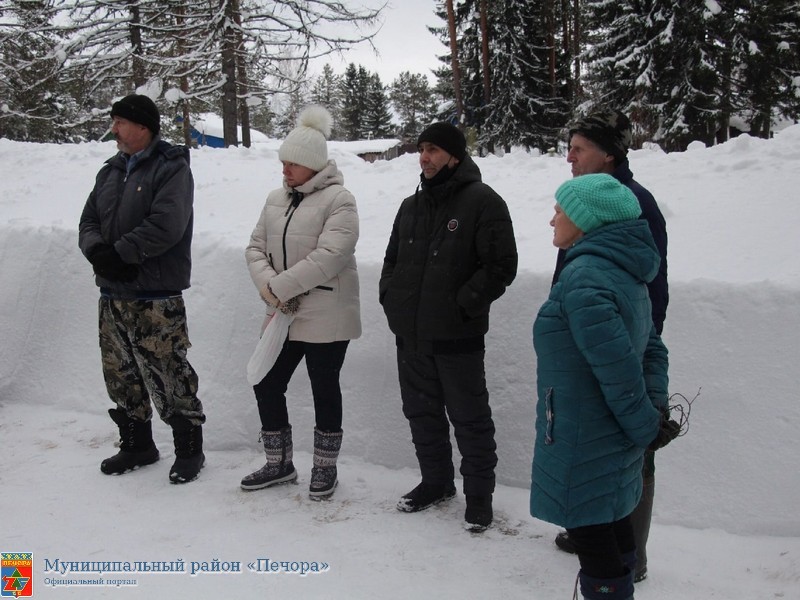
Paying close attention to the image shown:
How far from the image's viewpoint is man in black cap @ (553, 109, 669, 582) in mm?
2635

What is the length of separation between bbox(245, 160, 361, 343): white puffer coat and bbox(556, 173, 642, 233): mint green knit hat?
1.52 meters

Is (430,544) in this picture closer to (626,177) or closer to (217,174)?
(626,177)

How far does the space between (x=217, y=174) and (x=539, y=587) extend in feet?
21.5

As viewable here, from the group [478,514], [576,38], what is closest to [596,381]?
[478,514]

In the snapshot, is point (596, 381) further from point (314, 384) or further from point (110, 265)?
point (110, 265)

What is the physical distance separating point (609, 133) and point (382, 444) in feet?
7.58

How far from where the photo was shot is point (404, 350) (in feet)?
11.0

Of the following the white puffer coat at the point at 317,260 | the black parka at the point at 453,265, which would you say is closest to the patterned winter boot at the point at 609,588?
the black parka at the point at 453,265

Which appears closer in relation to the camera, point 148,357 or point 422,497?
point 422,497

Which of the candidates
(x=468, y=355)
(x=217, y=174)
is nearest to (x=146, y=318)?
(x=468, y=355)

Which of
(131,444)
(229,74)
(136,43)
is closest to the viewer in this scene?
(131,444)

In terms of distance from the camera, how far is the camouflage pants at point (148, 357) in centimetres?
365

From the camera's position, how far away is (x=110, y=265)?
3.47 m

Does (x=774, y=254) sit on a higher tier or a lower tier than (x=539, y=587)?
higher
